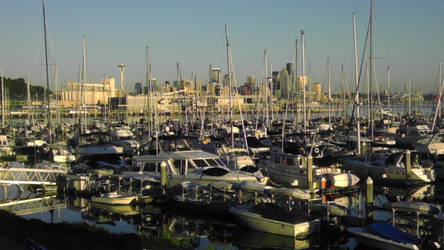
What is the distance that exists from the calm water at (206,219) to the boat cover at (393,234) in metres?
0.90

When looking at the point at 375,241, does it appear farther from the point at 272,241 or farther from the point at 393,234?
the point at 272,241

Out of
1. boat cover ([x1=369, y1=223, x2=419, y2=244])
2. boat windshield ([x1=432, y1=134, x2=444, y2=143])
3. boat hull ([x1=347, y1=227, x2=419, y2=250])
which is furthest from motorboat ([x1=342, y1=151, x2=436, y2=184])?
boat cover ([x1=369, y1=223, x2=419, y2=244])

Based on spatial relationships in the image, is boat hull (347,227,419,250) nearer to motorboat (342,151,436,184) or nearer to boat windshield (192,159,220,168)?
boat windshield (192,159,220,168)

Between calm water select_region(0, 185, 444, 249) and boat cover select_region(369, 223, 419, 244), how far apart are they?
0.90 meters

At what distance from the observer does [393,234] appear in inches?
668

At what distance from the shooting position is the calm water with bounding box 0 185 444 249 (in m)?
19.4

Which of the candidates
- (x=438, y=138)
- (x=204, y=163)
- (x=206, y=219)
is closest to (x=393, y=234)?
(x=206, y=219)

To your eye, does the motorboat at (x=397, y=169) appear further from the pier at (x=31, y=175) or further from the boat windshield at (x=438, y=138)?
the pier at (x=31, y=175)

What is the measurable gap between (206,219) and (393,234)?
908 cm

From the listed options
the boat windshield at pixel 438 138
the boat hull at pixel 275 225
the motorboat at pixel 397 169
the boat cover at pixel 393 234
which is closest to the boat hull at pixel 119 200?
the boat hull at pixel 275 225

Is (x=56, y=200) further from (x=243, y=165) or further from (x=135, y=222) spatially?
(x=243, y=165)

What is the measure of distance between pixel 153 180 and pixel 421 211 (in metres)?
14.7

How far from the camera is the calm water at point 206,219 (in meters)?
19.4

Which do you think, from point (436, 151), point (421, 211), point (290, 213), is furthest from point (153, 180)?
point (436, 151)
